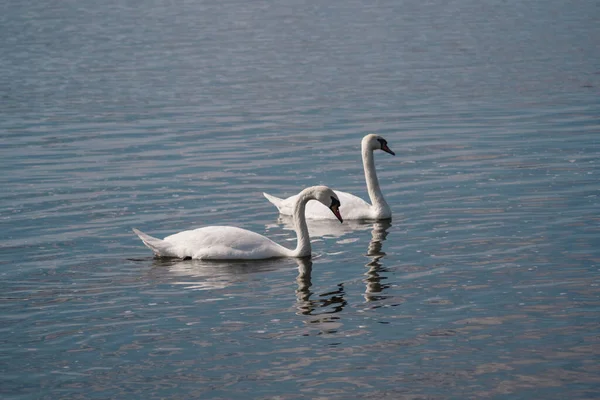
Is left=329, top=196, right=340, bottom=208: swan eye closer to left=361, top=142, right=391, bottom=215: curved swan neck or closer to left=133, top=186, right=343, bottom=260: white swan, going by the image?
left=133, top=186, right=343, bottom=260: white swan

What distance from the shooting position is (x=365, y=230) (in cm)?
1958

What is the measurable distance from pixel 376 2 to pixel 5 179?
1998 inches

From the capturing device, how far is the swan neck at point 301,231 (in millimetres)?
17516

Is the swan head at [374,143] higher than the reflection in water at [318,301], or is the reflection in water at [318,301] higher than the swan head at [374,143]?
the swan head at [374,143]

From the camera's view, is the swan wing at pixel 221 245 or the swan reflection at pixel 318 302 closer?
the swan reflection at pixel 318 302

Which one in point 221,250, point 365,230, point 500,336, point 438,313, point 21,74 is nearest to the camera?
point 500,336

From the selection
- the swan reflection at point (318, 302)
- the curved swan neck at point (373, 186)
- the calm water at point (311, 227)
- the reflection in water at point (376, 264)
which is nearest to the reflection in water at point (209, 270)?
the calm water at point (311, 227)

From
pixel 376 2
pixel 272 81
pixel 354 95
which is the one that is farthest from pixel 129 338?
pixel 376 2

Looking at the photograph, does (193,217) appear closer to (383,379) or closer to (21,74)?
(383,379)

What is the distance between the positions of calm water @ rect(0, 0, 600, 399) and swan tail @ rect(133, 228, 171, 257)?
304mm

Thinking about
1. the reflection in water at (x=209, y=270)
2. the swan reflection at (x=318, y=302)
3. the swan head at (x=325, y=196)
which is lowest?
the swan reflection at (x=318, y=302)

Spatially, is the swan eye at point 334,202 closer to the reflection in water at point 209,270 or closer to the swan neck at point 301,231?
the swan neck at point 301,231

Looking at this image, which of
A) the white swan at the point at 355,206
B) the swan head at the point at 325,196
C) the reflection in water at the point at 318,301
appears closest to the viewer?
the reflection in water at the point at 318,301

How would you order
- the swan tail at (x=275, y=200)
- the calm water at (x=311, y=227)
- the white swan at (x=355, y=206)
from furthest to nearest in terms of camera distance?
the swan tail at (x=275, y=200), the white swan at (x=355, y=206), the calm water at (x=311, y=227)
